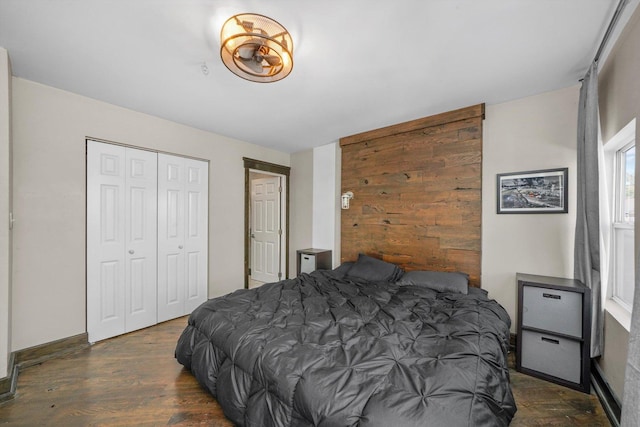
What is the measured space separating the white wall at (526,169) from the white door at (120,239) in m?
3.82

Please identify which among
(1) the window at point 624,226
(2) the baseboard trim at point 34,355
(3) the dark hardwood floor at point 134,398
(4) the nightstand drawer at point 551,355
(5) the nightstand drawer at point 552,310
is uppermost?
(1) the window at point 624,226

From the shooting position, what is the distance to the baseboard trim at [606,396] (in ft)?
5.61

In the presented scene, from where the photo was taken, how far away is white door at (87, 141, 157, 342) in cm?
278

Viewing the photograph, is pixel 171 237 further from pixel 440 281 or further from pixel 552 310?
pixel 552 310

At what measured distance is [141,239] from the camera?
3.15 m

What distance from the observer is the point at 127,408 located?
5.97 ft

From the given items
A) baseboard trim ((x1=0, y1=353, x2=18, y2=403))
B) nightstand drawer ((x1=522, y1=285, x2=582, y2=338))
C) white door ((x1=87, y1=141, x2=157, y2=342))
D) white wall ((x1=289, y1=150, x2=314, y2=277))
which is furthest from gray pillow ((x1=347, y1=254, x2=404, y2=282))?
baseboard trim ((x1=0, y1=353, x2=18, y2=403))

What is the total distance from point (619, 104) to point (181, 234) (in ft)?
14.2

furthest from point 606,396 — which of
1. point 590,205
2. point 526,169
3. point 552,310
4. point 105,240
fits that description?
point 105,240

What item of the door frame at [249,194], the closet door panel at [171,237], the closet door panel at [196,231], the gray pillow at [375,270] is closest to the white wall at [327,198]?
the door frame at [249,194]

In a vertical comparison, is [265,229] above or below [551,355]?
above

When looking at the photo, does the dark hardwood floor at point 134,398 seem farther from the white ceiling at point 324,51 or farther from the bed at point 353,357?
the white ceiling at point 324,51

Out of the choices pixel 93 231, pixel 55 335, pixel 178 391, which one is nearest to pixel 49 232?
pixel 93 231

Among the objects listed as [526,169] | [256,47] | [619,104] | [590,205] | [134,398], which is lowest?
[134,398]
